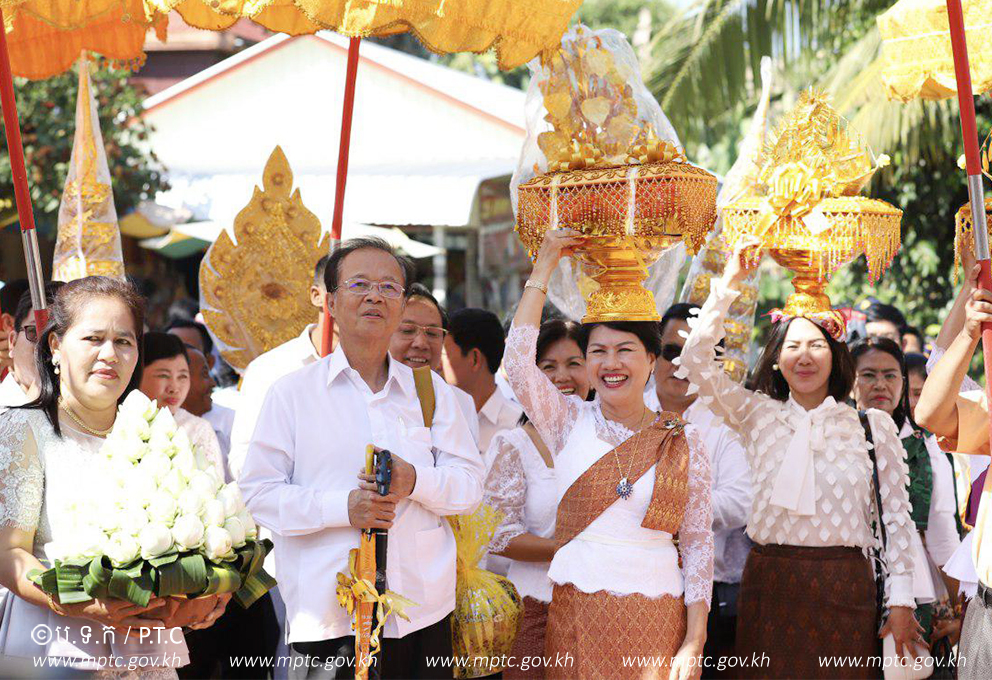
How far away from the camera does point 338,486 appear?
316cm

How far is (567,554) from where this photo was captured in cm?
342

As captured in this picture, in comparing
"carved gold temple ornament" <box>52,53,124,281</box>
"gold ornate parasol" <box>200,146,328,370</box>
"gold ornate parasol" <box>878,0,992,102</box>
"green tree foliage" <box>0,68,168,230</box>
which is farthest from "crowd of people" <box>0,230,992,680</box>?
"green tree foliage" <box>0,68,168,230</box>

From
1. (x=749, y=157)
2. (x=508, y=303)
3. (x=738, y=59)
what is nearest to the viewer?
(x=749, y=157)

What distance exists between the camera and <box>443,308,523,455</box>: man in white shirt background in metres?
4.81

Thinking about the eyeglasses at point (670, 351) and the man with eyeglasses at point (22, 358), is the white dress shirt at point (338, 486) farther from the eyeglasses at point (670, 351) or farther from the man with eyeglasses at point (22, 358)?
the eyeglasses at point (670, 351)

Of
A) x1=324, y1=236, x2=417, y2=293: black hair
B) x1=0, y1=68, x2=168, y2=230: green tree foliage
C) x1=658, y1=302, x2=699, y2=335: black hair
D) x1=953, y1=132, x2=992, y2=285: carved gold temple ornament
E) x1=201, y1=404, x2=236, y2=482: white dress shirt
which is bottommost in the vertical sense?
x1=201, y1=404, x2=236, y2=482: white dress shirt

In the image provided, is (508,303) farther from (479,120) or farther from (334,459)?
(334,459)

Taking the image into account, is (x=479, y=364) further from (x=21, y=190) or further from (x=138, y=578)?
(x=138, y=578)

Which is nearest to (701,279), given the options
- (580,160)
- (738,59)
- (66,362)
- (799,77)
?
(580,160)

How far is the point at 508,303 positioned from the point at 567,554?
1005 cm

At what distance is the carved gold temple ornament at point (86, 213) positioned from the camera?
4789mm

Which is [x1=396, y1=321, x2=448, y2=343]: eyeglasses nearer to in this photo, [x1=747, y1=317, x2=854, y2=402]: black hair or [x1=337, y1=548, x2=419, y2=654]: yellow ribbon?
[x1=747, y1=317, x2=854, y2=402]: black hair

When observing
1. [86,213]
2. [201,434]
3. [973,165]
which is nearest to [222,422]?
[201,434]

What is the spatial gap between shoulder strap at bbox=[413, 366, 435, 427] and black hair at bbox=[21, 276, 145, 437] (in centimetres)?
78
